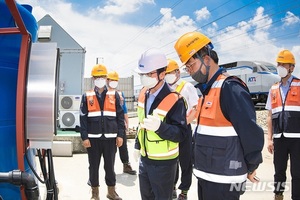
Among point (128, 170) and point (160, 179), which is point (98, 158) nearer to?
point (160, 179)

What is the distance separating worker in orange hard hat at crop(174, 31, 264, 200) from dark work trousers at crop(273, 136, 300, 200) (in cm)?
166

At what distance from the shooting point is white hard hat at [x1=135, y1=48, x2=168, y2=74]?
2.49 metres

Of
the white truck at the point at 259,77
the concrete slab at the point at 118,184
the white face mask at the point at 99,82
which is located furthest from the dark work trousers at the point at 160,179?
the white truck at the point at 259,77

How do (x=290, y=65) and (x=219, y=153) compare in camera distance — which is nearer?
(x=219, y=153)

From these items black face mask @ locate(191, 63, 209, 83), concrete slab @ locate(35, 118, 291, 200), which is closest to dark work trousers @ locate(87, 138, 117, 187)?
concrete slab @ locate(35, 118, 291, 200)

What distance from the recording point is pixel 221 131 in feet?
6.08

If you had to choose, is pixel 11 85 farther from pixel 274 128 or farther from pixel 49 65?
pixel 274 128

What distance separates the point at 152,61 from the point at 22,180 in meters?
1.53

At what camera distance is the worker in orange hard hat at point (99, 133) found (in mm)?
3553

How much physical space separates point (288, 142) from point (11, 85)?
3275 mm

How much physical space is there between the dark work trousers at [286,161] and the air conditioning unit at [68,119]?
17.7 feet

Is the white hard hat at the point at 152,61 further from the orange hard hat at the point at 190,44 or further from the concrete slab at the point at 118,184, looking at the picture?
the concrete slab at the point at 118,184

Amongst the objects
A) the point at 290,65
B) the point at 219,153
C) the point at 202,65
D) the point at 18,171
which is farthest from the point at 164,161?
the point at 290,65

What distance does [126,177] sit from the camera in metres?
4.80
